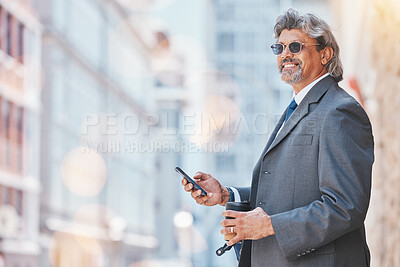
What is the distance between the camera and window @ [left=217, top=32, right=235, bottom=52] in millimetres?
105188

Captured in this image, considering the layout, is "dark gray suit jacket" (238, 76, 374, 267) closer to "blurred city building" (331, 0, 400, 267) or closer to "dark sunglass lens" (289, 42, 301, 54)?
"dark sunglass lens" (289, 42, 301, 54)

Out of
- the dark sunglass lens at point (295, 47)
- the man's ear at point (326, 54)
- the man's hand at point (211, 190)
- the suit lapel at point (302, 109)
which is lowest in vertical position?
the man's hand at point (211, 190)

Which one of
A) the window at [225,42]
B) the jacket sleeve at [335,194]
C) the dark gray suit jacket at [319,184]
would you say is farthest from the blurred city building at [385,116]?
the window at [225,42]

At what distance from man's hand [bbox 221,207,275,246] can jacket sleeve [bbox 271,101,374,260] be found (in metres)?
0.03

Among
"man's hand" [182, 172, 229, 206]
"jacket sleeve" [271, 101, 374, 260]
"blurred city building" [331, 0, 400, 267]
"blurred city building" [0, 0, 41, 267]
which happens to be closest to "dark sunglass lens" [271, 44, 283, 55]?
"jacket sleeve" [271, 101, 374, 260]

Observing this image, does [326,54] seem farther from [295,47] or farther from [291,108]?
[291,108]

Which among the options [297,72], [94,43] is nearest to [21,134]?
[94,43]

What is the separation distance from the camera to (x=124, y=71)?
166 feet

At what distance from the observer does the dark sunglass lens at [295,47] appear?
294cm

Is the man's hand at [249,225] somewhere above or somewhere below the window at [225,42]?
below

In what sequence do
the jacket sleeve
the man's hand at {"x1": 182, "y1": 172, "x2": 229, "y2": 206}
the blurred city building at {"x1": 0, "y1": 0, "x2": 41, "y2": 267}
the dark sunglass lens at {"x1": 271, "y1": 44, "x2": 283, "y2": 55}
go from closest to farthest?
the jacket sleeve < the dark sunglass lens at {"x1": 271, "y1": 44, "x2": 283, "y2": 55} < the man's hand at {"x1": 182, "y1": 172, "x2": 229, "y2": 206} < the blurred city building at {"x1": 0, "y1": 0, "x2": 41, "y2": 267}

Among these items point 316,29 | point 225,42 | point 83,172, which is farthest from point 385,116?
point 225,42

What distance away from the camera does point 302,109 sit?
9.52ft

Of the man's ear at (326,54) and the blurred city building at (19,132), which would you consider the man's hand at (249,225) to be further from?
the blurred city building at (19,132)
